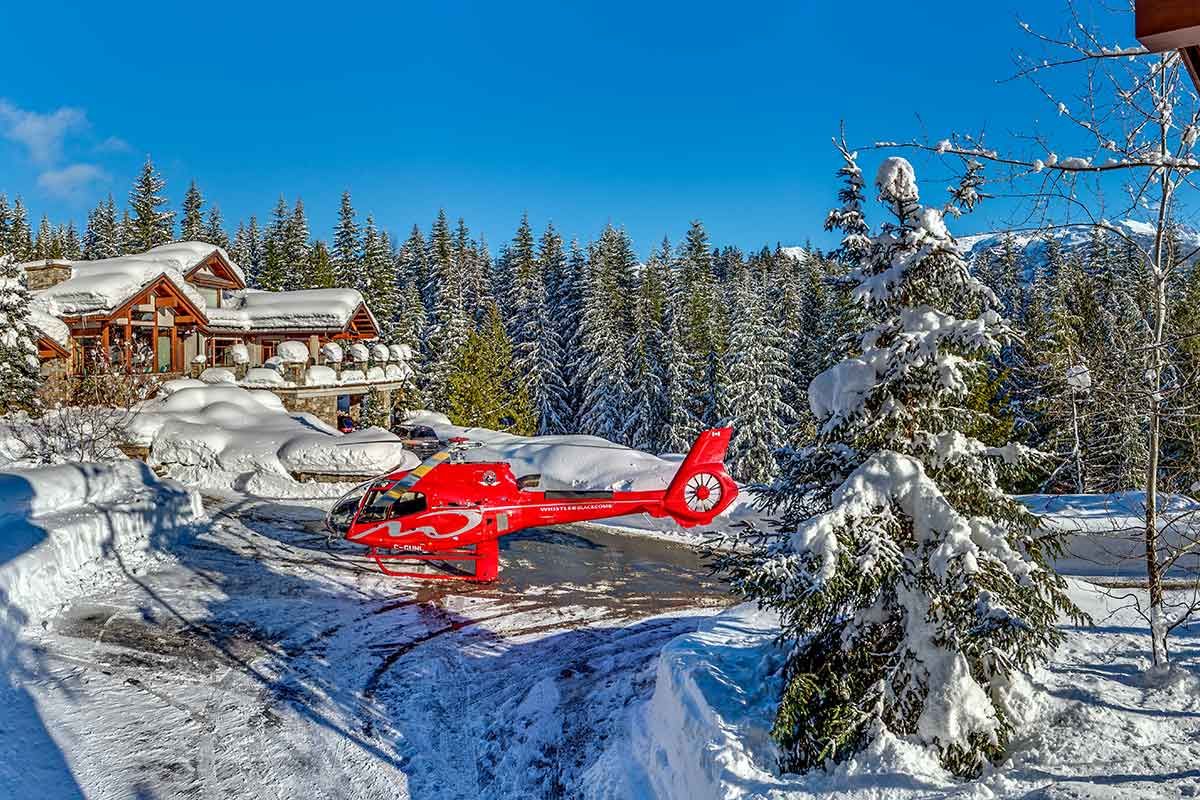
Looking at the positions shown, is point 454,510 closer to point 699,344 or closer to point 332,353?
point 332,353

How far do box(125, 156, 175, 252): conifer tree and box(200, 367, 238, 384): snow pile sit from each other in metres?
28.5

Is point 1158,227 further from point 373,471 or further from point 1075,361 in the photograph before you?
point 373,471

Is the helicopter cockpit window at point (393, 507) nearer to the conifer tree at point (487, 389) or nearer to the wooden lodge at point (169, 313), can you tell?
the wooden lodge at point (169, 313)

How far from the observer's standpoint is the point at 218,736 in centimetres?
872

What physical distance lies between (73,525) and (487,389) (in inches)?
1091

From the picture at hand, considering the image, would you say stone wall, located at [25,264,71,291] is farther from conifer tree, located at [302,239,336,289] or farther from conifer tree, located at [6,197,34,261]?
conifer tree, located at [6,197,34,261]

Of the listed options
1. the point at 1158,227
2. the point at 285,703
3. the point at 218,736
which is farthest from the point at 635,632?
the point at 1158,227

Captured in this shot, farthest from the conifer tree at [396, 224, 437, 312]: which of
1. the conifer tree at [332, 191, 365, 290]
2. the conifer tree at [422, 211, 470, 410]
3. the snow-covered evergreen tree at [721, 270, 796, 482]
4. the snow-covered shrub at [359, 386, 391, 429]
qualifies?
the snow-covered evergreen tree at [721, 270, 796, 482]

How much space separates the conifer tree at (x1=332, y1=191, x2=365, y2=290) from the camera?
181ft

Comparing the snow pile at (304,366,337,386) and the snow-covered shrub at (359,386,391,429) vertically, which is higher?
the snow pile at (304,366,337,386)

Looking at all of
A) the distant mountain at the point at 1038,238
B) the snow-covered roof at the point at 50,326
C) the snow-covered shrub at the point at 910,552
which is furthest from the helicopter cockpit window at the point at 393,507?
the snow-covered roof at the point at 50,326

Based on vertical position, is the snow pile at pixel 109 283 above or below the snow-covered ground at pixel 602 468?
above

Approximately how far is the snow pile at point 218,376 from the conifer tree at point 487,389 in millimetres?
11849

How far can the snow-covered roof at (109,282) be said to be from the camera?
97.3ft
